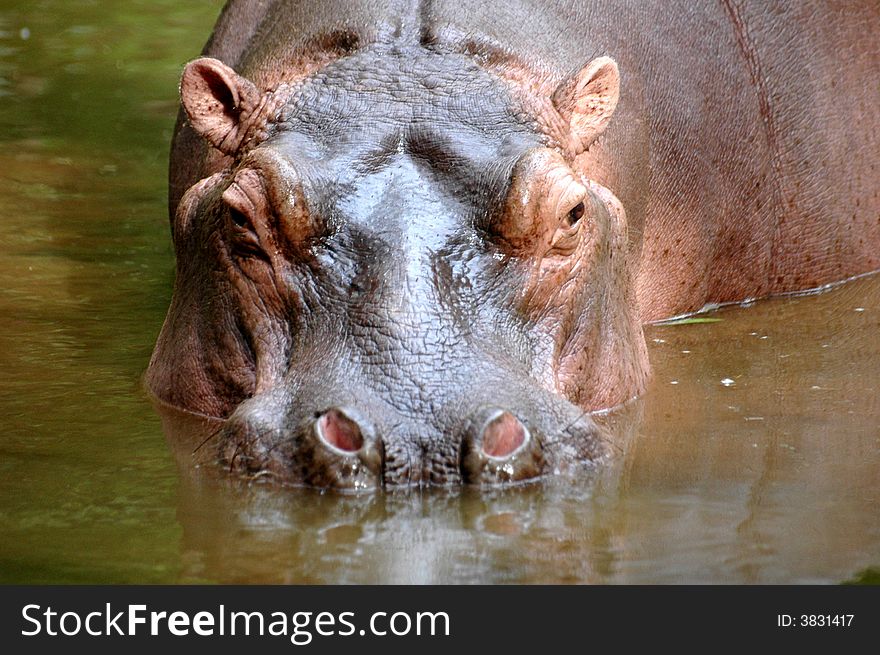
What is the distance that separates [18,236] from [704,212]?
11.6 feet

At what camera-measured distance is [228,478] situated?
4973 mm

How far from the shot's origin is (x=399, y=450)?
188 inches

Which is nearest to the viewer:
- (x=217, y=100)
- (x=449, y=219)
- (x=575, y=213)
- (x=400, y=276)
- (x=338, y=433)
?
(x=338, y=433)

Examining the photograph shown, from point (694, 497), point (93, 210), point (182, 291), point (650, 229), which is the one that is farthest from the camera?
point (93, 210)

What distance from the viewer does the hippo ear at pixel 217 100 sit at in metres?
5.97

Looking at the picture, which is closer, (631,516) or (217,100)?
(631,516)

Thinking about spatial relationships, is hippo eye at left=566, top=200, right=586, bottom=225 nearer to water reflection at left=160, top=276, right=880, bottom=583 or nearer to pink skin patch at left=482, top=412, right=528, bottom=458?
water reflection at left=160, top=276, right=880, bottom=583

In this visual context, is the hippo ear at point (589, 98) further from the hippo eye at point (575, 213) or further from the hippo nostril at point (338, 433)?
the hippo nostril at point (338, 433)

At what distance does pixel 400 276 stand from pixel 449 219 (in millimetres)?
294

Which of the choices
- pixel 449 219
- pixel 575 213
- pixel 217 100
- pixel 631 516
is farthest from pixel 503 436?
pixel 217 100

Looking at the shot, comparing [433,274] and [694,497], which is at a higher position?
[433,274]

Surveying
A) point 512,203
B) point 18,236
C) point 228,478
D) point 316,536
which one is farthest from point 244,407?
point 18,236

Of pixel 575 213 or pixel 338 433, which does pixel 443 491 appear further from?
pixel 575 213

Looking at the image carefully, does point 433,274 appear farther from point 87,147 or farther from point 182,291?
point 87,147
